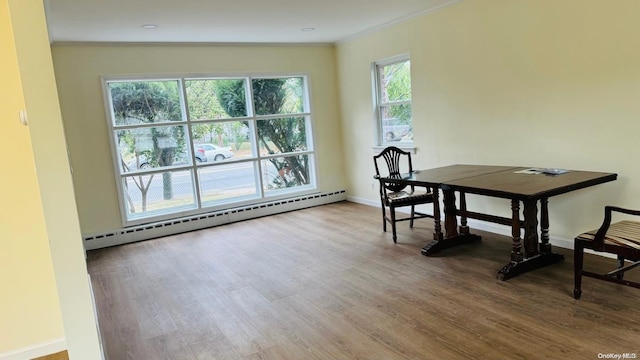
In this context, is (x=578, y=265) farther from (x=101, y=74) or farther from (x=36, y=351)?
(x=101, y=74)

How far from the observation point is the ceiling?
3754 mm

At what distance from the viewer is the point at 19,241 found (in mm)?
2564

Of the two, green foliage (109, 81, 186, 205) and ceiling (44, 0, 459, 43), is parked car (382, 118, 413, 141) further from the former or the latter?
green foliage (109, 81, 186, 205)

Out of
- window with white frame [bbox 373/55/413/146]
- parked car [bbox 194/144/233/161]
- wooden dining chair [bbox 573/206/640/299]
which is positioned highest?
window with white frame [bbox 373/55/413/146]

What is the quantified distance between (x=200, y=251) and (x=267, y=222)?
1278 millimetres

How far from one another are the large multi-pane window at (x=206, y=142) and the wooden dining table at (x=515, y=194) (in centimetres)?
262

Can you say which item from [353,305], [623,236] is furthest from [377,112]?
[623,236]

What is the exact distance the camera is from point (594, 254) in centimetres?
362

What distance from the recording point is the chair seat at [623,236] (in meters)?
2.56

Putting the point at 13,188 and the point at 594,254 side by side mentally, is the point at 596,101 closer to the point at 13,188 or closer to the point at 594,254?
the point at 594,254

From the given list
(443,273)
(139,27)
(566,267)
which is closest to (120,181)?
(139,27)

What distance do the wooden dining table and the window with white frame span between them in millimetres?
1483

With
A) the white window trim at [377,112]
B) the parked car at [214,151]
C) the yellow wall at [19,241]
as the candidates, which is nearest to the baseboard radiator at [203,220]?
the parked car at [214,151]

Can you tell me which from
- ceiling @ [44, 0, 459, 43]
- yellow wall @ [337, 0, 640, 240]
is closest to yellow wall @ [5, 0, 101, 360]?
ceiling @ [44, 0, 459, 43]
